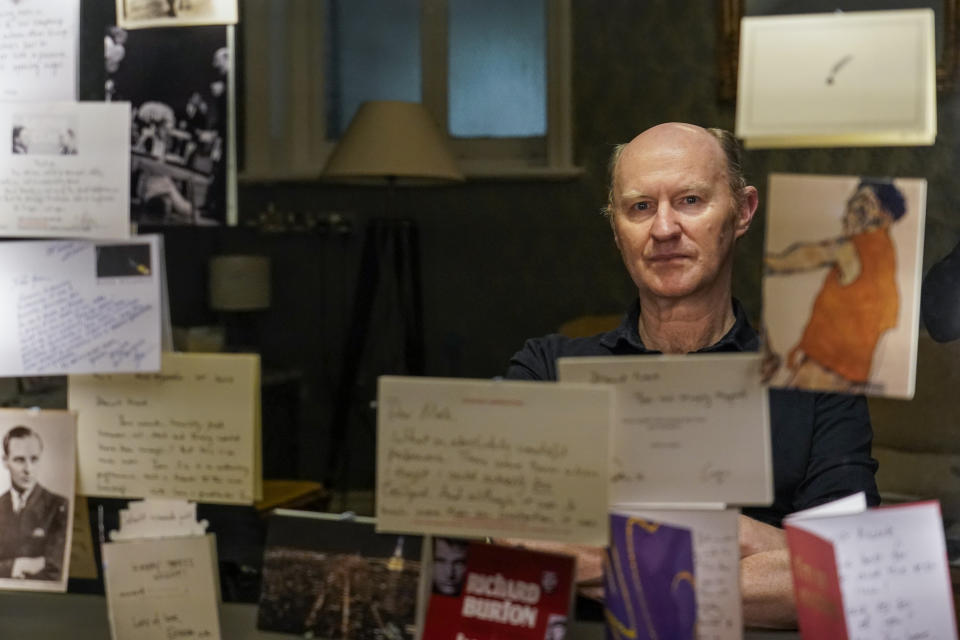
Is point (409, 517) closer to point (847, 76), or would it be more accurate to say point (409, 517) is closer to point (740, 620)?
point (740, 620)

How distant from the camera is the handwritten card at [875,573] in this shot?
0.71 metres

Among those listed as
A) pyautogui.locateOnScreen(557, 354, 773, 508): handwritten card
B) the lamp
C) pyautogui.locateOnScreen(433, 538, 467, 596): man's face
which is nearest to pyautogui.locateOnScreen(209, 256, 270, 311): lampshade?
the lamp

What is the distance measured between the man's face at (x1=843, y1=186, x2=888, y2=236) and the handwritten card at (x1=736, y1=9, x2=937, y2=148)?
40mm

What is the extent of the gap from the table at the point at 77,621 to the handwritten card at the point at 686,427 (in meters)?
0.22

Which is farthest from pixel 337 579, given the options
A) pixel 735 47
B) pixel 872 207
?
Answer: pixel 735 47

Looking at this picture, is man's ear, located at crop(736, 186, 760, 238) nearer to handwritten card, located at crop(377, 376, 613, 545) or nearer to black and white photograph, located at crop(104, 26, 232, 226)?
handwritten card, located at crop(377, 376, 613, 545)

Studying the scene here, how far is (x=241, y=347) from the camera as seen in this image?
4.74 ft

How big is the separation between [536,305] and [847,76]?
92 cm

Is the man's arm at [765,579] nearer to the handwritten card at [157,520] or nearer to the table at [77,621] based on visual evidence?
the table at [77,621]

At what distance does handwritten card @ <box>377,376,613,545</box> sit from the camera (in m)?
0.75

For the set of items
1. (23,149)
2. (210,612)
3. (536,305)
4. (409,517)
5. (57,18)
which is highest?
(57,18)

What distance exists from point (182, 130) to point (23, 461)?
34cm

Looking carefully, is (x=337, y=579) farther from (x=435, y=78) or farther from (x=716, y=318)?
(x=435, y=78)

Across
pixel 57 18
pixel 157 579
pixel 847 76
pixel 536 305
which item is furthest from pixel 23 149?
pixel 536 305
